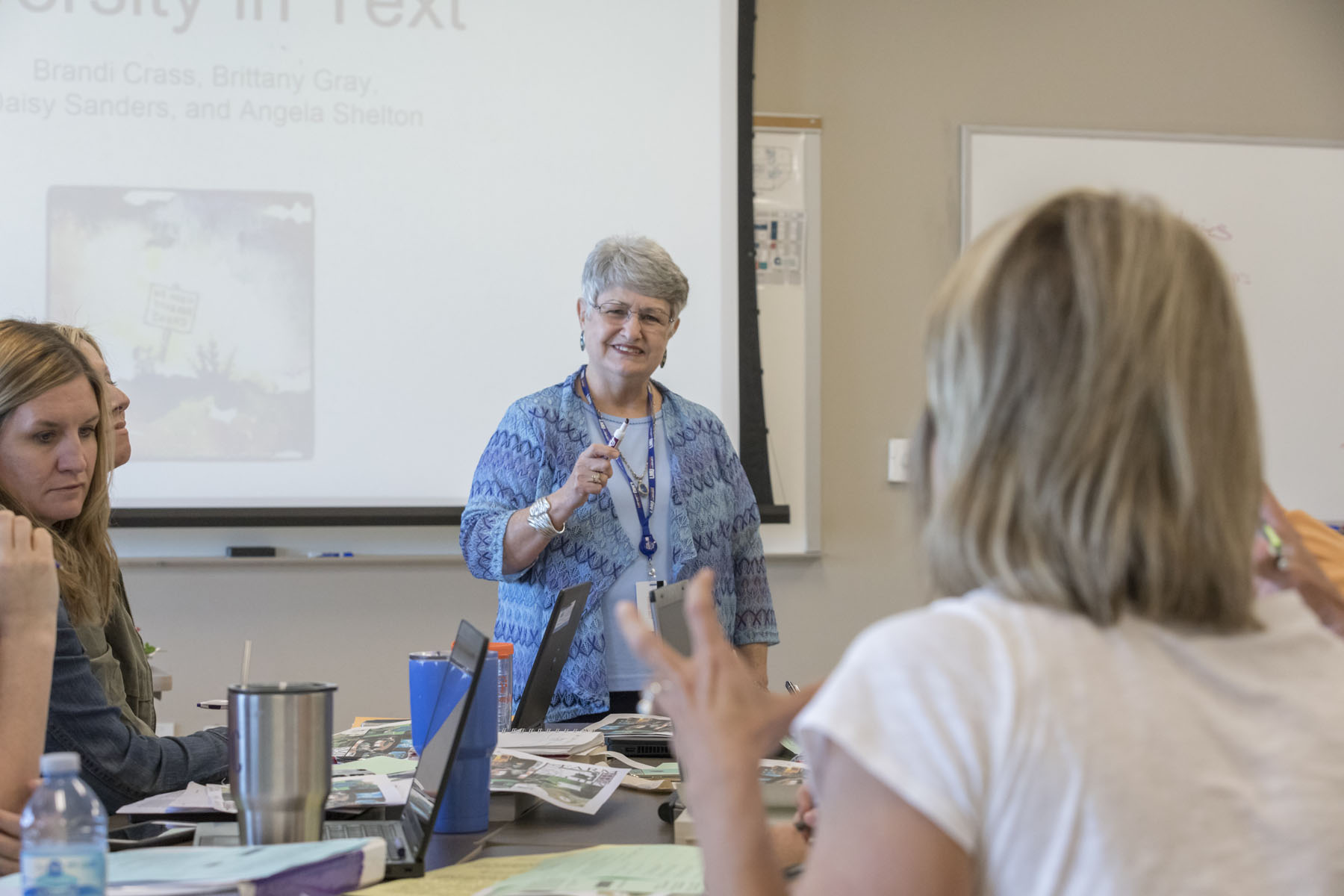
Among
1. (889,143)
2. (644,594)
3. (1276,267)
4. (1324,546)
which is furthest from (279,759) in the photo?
(1276,267)

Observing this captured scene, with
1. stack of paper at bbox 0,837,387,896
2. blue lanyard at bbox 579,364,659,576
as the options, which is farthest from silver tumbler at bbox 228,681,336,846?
blue lanyard at bbox 579,364,659,576

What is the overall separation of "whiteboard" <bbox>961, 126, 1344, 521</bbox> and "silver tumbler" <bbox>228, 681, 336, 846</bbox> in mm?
3022

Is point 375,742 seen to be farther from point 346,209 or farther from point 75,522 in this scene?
point 346,209

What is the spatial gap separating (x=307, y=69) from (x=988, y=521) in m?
2.99

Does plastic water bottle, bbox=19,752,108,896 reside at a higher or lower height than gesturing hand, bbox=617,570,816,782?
lower

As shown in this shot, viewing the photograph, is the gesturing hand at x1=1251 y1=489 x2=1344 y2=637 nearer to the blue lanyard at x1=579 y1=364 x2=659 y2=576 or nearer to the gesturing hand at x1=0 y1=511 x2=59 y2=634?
the gesturing hand at x1=0 y1=511 x2=59 y2=634

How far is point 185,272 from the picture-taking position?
317 cm

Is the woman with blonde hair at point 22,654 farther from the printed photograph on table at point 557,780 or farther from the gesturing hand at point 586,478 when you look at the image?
the gesturing hand at point 586,478

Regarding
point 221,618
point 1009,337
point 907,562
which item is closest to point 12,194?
point 221,618

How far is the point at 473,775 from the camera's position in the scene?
1.30 meters

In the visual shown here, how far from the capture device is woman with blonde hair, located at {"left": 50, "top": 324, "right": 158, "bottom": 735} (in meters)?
1.63

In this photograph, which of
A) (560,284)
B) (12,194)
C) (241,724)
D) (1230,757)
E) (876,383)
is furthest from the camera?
(876,383)

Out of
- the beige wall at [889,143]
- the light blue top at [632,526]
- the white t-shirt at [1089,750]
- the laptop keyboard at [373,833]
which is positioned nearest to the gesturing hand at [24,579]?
the laptop keyboard at [373,833]

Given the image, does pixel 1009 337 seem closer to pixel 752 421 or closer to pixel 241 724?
pixel 241 724
